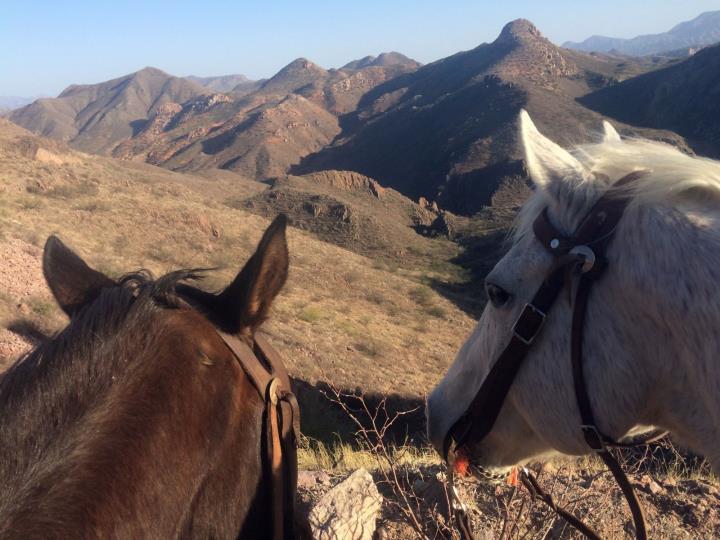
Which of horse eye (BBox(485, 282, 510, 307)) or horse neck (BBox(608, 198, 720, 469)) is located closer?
horse neck (BBox(608, 198, 720, 469))

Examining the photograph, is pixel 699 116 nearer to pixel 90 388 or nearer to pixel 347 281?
pixel 347 281

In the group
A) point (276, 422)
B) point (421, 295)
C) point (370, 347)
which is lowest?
point (421, 295)

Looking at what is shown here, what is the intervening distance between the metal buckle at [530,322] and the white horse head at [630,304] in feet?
0.11

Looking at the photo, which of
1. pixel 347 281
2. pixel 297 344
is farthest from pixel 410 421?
pixel 347 281

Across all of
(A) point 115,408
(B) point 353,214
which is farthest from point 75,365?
(B) point 353,214

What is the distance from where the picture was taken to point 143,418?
1528mm

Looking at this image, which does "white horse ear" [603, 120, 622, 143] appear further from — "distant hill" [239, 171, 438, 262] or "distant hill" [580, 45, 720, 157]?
"distant hill" [580, 45, 720, 157]

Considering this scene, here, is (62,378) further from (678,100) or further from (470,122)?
(678,100)

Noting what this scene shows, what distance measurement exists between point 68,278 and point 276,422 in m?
0.88

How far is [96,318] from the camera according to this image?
1615mm

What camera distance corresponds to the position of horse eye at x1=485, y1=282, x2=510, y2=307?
180 cm

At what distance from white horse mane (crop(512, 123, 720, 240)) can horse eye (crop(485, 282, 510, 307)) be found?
23cm

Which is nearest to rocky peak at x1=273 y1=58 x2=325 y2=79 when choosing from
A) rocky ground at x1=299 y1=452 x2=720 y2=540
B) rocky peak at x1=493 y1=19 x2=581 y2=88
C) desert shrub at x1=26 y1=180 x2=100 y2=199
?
rocky peak at x1=493 y1=19 x2=581 y2=88

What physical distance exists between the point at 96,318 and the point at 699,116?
63103 millimetres
